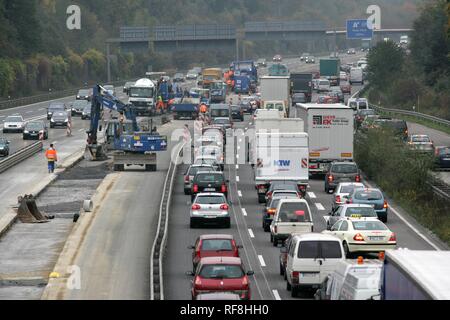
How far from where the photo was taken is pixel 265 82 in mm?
89562

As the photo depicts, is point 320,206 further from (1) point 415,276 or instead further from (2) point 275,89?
(2) point 275,89

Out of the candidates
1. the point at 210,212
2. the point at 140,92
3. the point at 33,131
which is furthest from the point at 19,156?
the point at 140,92

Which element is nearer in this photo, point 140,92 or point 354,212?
point 354,212

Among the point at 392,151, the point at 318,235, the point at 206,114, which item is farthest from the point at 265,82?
the point at 318,235

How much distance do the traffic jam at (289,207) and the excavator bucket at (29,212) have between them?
18.0 ft

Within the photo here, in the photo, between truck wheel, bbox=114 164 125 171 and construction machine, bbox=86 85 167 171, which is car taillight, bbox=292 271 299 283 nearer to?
construction machine, bbox=86 85 167 171

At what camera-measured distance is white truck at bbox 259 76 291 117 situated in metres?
89.2

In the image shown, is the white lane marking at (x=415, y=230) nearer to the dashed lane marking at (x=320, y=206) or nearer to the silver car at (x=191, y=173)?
the dashed lane marking at (x=320, y=206)

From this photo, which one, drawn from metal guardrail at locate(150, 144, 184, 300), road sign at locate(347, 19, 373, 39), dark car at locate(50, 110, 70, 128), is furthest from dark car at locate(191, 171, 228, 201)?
road sign at locate(347, 19, 373, 39)

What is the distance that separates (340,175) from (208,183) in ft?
21.1

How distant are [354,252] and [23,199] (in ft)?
57.9

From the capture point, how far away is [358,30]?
164000 millimetres

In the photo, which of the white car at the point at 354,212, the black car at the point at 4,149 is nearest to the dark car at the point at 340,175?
the white car at the point at 354,212
